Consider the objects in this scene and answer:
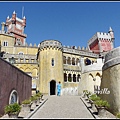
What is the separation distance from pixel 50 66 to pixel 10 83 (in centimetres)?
1772

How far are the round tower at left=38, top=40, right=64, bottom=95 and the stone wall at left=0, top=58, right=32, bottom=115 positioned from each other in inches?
459

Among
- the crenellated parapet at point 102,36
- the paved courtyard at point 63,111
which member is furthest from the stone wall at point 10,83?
the crenellated parapet at point 102,36

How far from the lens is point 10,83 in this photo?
47.9 feet

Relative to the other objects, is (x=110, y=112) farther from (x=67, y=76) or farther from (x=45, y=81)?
(x=67, y=76)

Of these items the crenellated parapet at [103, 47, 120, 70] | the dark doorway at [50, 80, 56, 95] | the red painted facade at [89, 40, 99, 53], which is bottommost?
the dark doorway at [50, 80, 56, 95]

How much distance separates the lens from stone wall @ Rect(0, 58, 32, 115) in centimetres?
1288

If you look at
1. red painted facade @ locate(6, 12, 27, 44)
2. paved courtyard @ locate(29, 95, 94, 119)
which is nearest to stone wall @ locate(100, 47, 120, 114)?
paved courtyard @ locate(29, 95, 94, 119)

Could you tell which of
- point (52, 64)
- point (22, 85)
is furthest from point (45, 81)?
point (22, 85)

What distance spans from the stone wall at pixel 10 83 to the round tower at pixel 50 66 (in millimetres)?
11657

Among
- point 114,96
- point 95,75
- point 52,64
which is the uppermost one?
point 52,64

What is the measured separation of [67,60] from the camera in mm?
38938

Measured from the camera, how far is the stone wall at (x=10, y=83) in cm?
1288

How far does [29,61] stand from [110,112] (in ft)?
89.1

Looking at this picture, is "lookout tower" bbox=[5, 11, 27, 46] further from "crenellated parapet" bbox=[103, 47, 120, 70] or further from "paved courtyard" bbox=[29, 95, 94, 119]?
"crenellated parapet" bbox=[103, 47, 120, 70]
